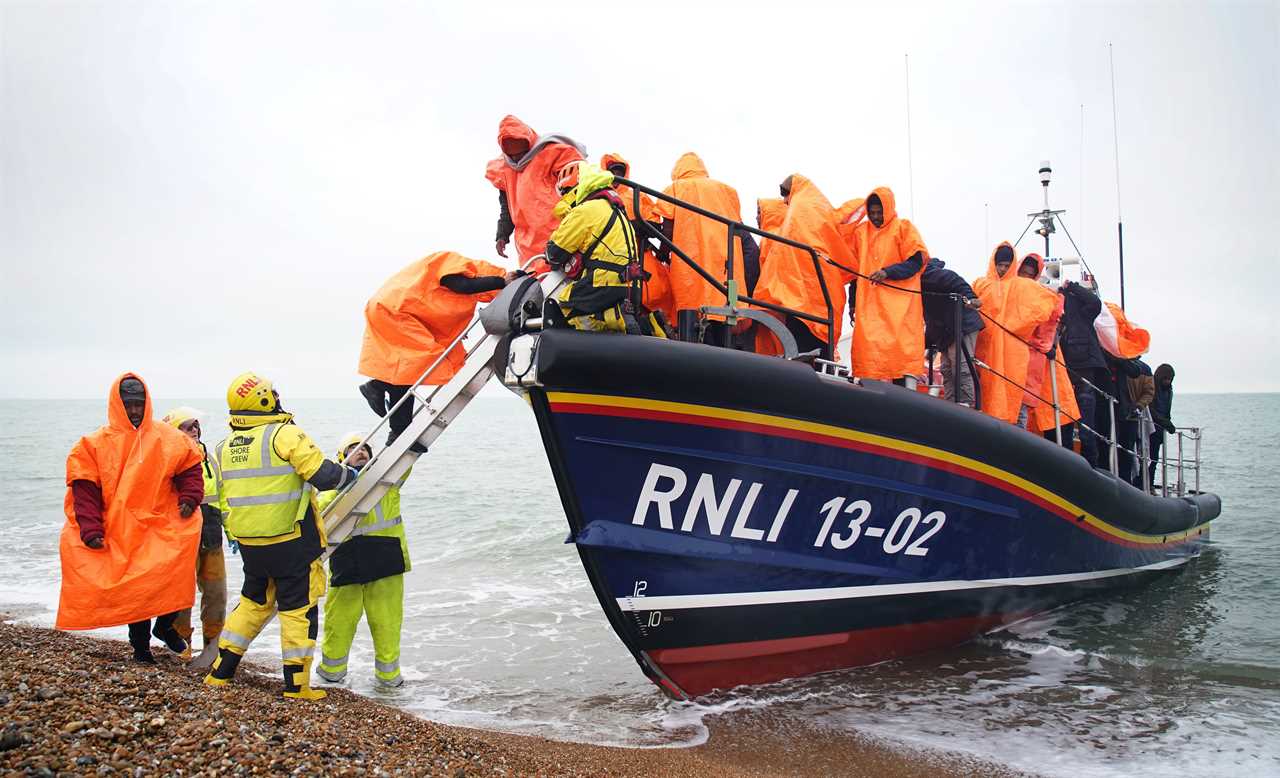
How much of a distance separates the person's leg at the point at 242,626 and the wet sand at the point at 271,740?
0.18m

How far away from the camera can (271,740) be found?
299 centimetres

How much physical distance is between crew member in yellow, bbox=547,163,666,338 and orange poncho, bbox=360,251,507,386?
3.40ft

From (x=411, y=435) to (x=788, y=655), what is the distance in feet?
7.81

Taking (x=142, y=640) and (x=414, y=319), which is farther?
(x=414, y=319)

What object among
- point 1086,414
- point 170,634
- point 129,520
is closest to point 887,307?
point 1086,414

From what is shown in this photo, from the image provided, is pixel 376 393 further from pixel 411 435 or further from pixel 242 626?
pixel 242 626

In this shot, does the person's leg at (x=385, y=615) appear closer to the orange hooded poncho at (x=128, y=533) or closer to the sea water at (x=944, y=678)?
the sea water at (x=944, y=678)

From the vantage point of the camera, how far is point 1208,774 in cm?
409

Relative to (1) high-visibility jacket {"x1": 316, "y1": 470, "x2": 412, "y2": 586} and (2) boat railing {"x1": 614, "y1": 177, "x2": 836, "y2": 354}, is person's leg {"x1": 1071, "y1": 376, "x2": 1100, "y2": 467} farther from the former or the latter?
(1) high-visibility jacket {"x1": 316, "y1": 470, "x2": 412, "y2": 586}

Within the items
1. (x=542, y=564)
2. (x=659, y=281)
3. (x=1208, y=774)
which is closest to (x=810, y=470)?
(x=659, y=281)

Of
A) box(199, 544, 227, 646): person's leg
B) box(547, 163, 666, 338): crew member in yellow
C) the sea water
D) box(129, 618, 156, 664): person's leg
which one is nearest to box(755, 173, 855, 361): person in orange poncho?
box(547, 163, 666, 338): crew member in yellow

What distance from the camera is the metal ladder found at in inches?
173

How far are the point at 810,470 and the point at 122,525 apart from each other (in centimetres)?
344

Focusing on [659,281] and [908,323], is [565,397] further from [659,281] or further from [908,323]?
[908,323]
